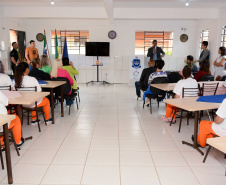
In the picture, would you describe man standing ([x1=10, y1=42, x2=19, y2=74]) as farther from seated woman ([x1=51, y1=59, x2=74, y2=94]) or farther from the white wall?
seated woman ([x1=51, y1=59, x2=74, y2=94])

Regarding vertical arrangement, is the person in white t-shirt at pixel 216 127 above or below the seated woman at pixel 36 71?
below

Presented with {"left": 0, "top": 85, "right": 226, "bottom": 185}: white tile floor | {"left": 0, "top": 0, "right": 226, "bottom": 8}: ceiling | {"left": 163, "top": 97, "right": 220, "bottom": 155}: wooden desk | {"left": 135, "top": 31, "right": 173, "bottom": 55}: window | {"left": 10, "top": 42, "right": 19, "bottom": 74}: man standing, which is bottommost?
{"left": 0, "top": 85, "right": 226, "bottom": 185}: white tile floor

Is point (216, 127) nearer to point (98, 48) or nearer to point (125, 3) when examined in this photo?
point (125, 3)

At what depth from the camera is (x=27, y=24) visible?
30.8ft

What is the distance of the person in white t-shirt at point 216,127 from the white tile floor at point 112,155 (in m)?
0.27

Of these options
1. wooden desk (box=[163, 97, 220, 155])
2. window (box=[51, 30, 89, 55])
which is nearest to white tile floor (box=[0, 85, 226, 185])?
wooden desk (box=[163, 97, 220, 155])

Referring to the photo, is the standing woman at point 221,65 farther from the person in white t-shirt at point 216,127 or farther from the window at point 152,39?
the window at point 152,39

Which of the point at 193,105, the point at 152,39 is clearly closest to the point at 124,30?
the point at 152,39

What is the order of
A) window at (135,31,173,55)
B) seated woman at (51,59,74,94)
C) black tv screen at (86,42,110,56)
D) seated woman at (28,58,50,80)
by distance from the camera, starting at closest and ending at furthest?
1. seated woman at (28,58,50,80)
2. seated woman at (51,59,74,94)
3. black tv screen at (86,42,110,56)
4. window at (135,31,173,55)

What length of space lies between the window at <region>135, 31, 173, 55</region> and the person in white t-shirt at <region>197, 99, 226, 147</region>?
22.3 feet

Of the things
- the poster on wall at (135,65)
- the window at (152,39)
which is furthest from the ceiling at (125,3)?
the window at (152,39)

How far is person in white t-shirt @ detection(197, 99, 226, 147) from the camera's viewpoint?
8.36 feet

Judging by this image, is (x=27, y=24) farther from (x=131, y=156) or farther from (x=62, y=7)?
(x=131, y=156)

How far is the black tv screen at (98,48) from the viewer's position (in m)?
Result: 9.19
